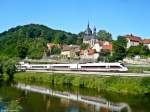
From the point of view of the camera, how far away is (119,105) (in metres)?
43.8

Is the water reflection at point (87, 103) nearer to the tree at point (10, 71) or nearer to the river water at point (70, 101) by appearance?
the river water at point (70, 101)

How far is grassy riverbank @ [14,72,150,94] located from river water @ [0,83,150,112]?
2.10 meters

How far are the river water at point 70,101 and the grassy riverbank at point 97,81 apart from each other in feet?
6.91

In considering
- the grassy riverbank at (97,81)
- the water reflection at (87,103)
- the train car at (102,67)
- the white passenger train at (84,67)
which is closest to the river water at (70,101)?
the water reflection at (87,103)

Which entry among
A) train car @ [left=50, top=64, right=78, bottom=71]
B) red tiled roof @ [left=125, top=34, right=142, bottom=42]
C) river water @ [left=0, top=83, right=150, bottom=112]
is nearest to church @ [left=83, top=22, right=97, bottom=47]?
red tiled roof @ [left=125, top=34, right=142, bottom=42]

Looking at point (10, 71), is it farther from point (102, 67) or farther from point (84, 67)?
point (102, 67)

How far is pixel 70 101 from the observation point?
46.5 metres

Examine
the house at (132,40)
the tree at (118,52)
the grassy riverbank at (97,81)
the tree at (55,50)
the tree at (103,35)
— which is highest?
the tree at (103,35)

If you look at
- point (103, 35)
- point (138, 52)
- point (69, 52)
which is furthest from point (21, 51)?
point (103, 35)

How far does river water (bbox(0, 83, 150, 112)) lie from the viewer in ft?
133

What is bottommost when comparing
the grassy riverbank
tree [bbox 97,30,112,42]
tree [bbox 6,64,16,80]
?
the grassy riverbank

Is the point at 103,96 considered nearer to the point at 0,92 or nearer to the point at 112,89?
the point at 112,89

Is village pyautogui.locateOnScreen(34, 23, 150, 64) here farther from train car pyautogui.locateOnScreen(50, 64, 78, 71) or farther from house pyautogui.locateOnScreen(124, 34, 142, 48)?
train car pyautogui.locateOnScreen(50, 64, 78, 71)

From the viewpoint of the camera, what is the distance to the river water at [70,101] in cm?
4062
